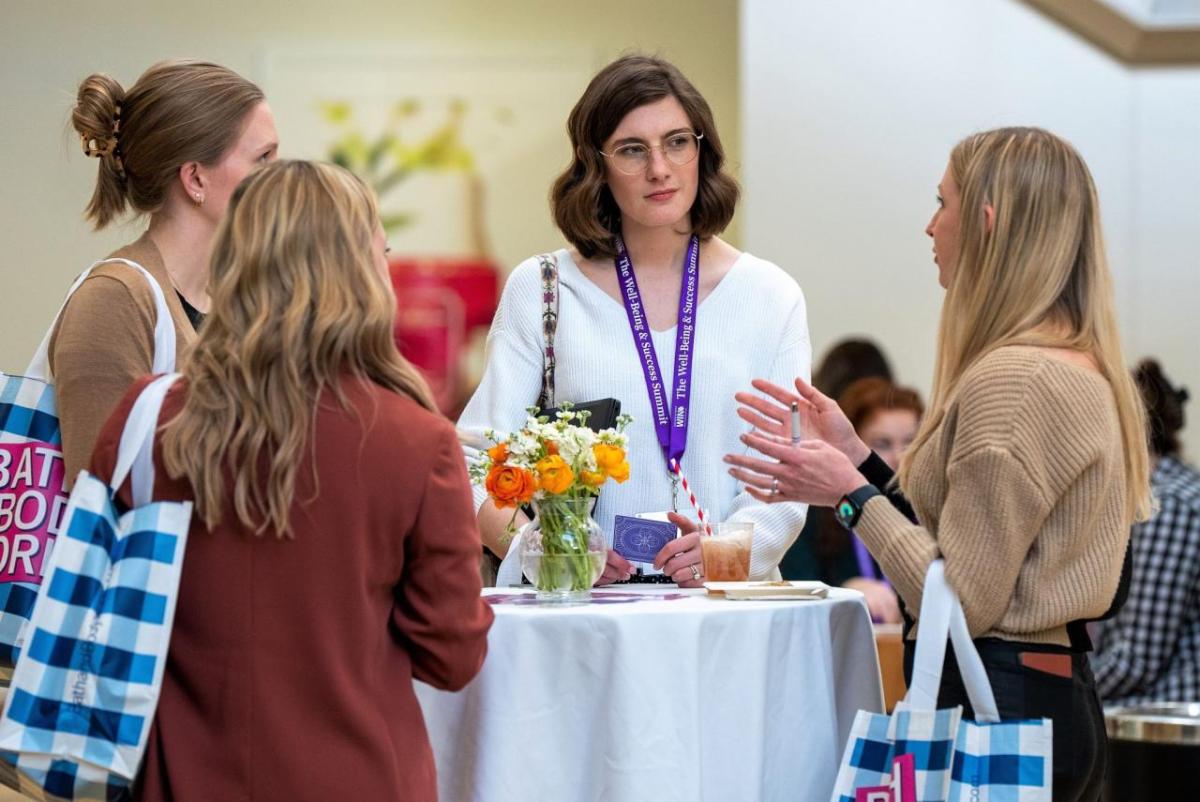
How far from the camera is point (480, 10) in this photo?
9.27 meters

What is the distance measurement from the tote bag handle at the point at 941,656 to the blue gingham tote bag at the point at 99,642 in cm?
106

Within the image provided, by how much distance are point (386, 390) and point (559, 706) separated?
65cm

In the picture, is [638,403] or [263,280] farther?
[638,403]

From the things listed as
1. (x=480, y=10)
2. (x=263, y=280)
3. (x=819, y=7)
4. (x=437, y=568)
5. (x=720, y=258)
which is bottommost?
(x=437, y=568)

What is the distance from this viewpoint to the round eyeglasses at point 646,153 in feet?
10.4

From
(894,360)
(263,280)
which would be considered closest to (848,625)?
(263,280)

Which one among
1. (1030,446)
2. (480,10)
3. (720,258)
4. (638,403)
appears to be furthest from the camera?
(480,10)

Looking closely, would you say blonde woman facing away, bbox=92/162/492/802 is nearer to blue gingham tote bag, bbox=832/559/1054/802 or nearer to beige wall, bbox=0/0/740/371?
blue gingham tote bag, bbox=832/559/1054/802

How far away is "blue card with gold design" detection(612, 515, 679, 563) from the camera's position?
286cm

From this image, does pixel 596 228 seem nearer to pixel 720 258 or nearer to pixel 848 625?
pixel 720 258

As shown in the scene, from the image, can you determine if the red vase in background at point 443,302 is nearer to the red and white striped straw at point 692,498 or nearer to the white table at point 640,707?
the red and white striped straw at point 692,498

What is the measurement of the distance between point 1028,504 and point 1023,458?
0.07 metres

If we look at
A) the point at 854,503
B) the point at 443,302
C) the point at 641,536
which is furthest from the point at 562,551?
the point at 443,302

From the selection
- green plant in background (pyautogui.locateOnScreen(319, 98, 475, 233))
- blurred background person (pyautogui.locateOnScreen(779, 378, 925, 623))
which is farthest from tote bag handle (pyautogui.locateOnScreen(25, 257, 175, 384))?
green plant in background (pyautogui.locateOnScreen(319, 98, 475, 233))
